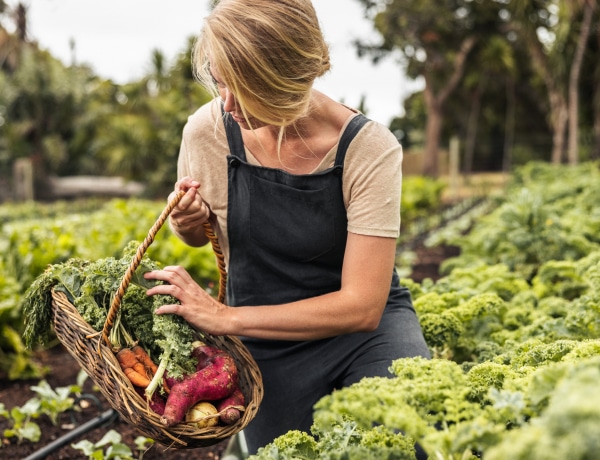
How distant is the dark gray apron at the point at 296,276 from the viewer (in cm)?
242

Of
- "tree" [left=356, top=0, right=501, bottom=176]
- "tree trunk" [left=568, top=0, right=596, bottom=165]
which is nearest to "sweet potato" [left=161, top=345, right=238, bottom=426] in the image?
"tree trunk" [left=568, top=0, right=596, bottom=165]

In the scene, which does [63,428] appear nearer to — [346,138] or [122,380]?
[122,380]

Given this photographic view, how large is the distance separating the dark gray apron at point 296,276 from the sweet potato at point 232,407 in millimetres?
443

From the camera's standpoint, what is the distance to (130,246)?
2.48m

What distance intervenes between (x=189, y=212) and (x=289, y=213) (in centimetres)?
37

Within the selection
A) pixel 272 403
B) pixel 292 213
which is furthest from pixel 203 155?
pixel 272 403

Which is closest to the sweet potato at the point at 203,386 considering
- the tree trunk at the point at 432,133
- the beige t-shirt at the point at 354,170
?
the beige t-shirt at the point at 354,170

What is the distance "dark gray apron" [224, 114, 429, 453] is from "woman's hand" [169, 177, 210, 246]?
15cm

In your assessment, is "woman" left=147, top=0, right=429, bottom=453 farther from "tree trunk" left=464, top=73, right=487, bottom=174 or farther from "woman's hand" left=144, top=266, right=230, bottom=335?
"tree trunk" left=464, top=73, right=487, bottom=174

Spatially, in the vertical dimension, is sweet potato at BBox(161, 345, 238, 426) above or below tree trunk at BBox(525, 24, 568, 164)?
below

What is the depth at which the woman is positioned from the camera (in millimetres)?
2055

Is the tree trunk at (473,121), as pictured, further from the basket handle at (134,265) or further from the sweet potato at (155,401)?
the sweet potato at (155,401)

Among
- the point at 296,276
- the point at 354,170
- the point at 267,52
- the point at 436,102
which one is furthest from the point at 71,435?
the point at 436,102

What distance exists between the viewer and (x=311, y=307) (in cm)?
218
